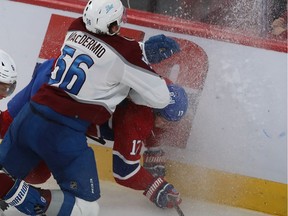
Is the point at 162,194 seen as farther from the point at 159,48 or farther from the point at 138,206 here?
the point at 159,48

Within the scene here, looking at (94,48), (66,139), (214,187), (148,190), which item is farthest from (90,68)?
(214,187)

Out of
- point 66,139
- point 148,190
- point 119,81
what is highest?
point 119,81

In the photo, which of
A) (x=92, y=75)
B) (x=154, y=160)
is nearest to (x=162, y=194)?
(x=154, y=160)

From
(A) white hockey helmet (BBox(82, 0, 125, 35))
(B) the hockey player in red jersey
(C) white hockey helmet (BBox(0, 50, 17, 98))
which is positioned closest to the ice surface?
(B) the hockey player in red jersey

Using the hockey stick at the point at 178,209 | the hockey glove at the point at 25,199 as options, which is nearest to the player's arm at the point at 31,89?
the hockey glove at the point at 25,199

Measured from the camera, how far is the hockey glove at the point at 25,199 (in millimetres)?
2992

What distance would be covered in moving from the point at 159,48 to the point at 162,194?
0.63 meters

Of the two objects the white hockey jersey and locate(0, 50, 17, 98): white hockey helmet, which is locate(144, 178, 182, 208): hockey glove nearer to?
the white hockey jersey

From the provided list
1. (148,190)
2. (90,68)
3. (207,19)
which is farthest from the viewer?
(207,19)

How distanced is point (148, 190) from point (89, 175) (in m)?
0.42

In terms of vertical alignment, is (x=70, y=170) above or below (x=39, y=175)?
above

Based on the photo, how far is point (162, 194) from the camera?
349 centimetres

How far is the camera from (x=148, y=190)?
349 centimetres

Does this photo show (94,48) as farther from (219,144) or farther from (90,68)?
(219,144)
